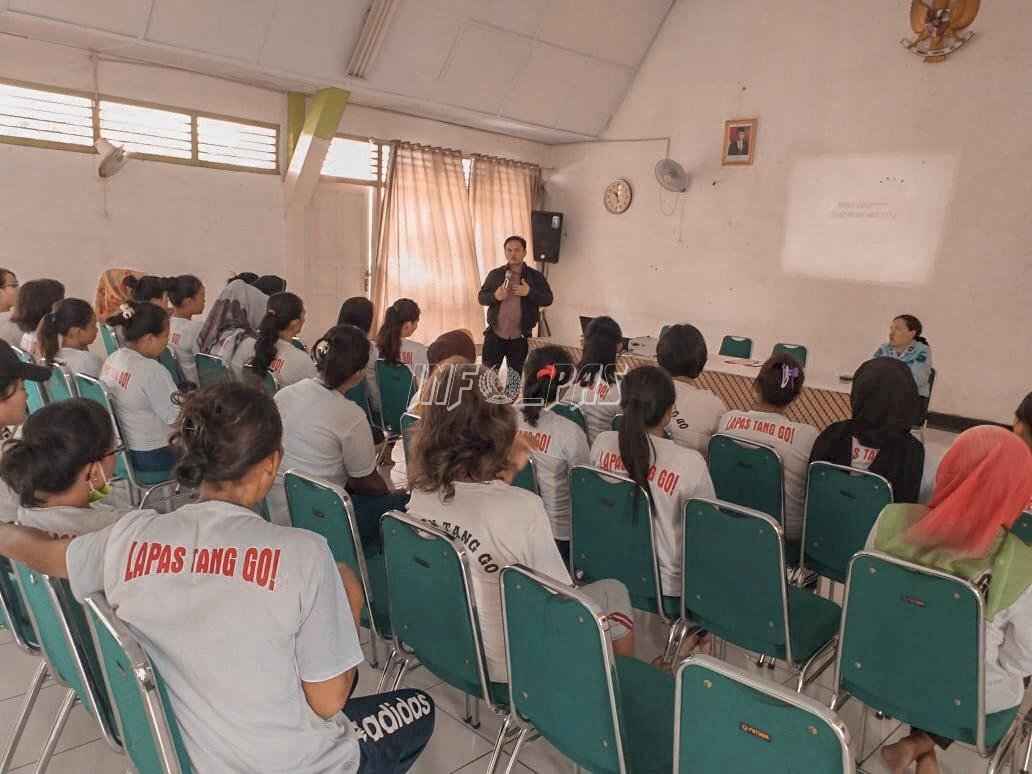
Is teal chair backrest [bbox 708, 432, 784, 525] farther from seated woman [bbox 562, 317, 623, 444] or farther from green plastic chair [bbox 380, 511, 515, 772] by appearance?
green plastic chair [bbox 380, 511, 515, 772]

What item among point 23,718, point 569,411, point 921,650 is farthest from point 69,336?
point 921,650

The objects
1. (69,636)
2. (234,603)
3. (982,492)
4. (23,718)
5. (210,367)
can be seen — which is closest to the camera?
(234,603)

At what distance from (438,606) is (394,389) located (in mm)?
2708

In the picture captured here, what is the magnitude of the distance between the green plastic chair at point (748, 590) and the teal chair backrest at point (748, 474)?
47 centimetres

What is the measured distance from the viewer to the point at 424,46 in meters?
6.87

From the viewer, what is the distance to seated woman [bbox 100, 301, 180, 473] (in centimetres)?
329

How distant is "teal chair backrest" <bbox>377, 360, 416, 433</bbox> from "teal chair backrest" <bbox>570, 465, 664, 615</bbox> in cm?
207

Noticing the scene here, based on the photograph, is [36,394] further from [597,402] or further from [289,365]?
[597,402]

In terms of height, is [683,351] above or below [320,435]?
above

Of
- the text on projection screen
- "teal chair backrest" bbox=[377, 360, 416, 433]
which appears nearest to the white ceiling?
the text on projection screen

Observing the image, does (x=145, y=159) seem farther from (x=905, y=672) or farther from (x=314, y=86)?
(x=905, y=672)

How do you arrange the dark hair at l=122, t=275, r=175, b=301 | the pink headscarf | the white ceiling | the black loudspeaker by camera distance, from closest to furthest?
the pink headscarf < the dark hair at l=122, t=275, r=175, b=301 < the white ceiling < the black loudspeaker

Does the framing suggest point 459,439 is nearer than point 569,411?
Yes

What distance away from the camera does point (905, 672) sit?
183 centimetres
